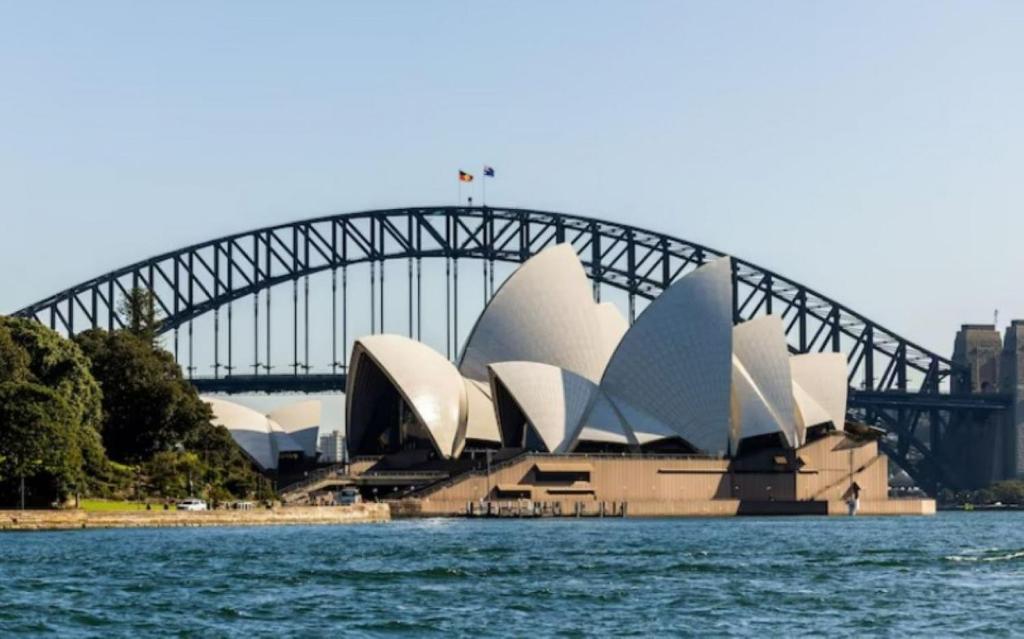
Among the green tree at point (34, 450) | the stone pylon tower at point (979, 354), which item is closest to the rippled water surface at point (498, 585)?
the green tree at point (34, 450)

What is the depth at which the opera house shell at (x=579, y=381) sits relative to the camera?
13212 centimetres

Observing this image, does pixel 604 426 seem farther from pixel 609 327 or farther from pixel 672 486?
pixel 609 327

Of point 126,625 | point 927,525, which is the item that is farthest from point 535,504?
point 126,625

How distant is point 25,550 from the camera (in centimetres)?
6675

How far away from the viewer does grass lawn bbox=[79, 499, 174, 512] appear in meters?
91.2

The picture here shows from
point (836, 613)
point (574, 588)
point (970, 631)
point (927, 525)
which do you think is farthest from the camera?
point (927, 525)

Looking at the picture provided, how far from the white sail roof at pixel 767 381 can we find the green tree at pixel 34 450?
58473 mm

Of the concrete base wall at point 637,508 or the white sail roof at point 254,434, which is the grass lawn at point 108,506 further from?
the white sail roof at point 254,434

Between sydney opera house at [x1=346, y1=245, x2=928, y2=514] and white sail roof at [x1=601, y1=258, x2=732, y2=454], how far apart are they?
0.31 ft

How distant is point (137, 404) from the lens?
116312mm

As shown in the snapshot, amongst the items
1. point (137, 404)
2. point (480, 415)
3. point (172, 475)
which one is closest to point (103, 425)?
point (137, 404)

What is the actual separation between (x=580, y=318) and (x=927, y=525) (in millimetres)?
33607

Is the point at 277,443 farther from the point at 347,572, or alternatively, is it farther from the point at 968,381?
the point at 347,572

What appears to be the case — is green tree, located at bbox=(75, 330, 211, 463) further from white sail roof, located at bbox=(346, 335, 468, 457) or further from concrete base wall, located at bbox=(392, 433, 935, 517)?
white sail roof, located at bbox=(346, 335, 468, 457)
